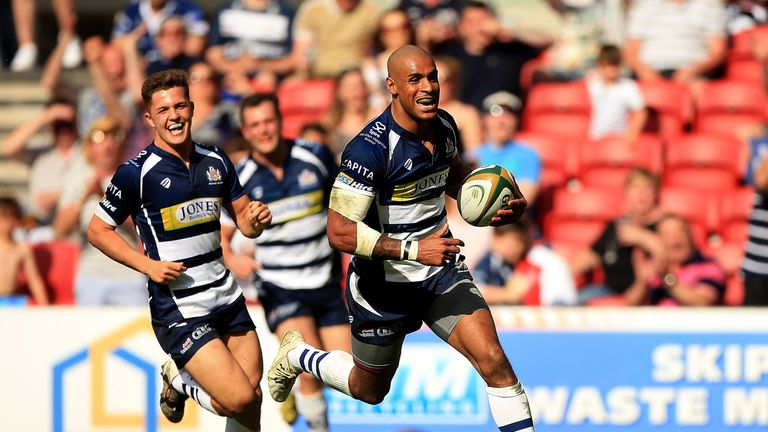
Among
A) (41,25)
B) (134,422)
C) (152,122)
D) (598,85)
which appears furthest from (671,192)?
(41,25)

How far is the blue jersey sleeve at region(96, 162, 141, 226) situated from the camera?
21.0 feet

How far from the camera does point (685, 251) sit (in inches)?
383

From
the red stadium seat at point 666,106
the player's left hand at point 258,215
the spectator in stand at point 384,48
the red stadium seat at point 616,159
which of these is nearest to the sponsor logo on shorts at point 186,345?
the player's left hand at point 258,215

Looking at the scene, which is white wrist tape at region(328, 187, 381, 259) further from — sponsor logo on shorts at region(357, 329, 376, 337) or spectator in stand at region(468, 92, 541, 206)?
spectator in stand at region(468, 92, 541, 206)

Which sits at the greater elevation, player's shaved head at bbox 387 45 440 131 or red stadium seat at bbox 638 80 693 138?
red stadium seat at bbox 638 80 693 138

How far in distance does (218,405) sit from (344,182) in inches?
60.3

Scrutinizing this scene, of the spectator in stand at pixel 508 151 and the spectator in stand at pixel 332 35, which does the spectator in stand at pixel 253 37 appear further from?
the spectator in stand at pixel 508 151

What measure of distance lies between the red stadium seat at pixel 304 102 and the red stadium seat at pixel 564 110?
2.24m

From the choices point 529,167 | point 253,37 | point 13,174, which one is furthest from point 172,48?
point 529,167

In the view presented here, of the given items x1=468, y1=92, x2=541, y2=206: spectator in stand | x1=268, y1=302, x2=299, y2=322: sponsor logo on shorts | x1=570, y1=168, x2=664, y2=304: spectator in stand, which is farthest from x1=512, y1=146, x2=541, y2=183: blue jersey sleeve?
x1=268, y1=302, x2=299, y2=322: sponsor logo on shorts

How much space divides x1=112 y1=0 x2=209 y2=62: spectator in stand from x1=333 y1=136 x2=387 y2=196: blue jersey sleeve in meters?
7.15

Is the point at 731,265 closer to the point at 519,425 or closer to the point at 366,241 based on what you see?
the point at 519,425

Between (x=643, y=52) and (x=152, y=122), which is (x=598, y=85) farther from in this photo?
(x=152, y=122)

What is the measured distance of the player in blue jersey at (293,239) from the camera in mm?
7926
